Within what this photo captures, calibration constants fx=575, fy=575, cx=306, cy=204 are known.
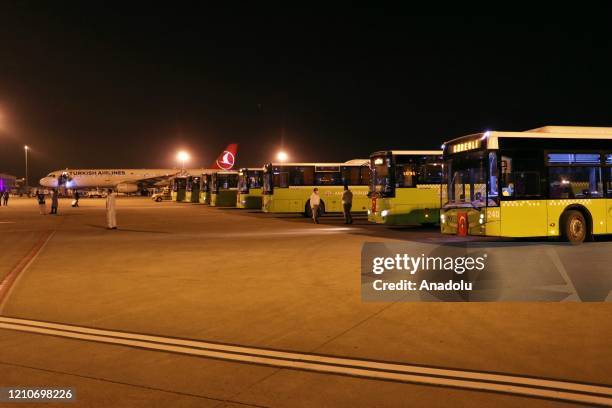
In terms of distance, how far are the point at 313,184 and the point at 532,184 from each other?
16050mm

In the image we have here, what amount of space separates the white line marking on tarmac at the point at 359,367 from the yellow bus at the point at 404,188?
16.1 metres

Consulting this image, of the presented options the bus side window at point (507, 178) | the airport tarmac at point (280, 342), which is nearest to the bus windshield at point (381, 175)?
the bus side window at point (507, 178)

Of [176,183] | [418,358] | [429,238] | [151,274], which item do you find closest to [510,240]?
[429,238]

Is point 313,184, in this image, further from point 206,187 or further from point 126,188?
point 126,188

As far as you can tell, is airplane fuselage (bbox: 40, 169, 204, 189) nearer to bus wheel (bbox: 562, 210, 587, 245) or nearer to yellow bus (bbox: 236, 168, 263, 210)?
yellow bus (bbox: 236, 168, 263, 210)

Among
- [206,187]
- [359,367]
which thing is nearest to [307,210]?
[206,187]

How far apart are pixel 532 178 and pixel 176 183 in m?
51.0

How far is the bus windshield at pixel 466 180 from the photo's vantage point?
49.6 ft

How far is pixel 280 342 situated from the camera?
6410 mm

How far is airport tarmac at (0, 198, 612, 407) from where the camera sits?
15.8ft

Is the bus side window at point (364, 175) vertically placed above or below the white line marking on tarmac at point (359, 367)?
above

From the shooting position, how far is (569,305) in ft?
26.5

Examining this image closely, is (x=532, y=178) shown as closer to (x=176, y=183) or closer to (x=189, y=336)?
(x=189, y=336)

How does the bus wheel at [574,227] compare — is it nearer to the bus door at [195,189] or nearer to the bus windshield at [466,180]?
the bus windshield at [466,180]
